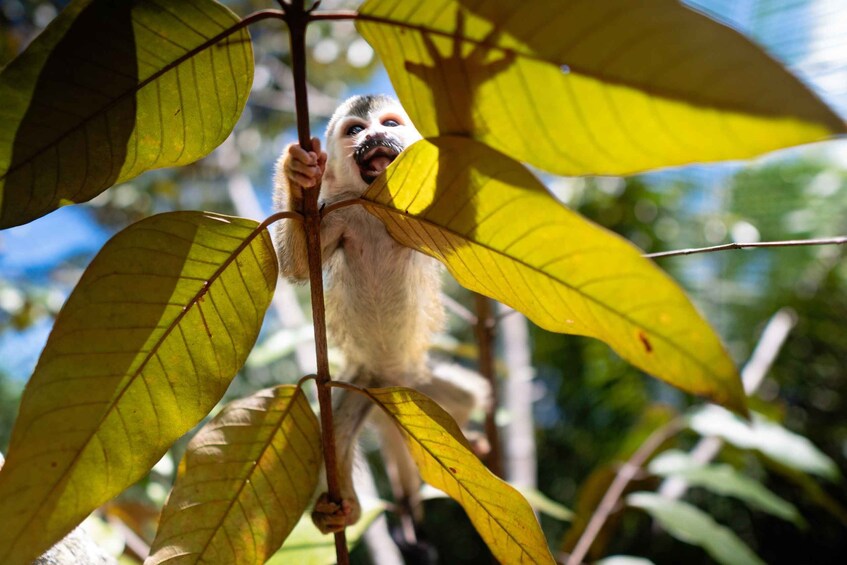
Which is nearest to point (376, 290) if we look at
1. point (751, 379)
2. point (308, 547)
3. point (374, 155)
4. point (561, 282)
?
point (374, 155)

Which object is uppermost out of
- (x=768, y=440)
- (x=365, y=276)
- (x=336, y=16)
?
(x=336, y=16)

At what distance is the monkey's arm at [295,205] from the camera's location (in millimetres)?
711

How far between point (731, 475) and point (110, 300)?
1.39 m

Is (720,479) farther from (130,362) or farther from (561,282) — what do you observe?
(130,362)

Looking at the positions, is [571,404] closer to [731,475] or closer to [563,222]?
[731,475]

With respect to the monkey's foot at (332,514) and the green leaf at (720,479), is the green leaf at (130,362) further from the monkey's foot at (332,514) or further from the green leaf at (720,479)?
the green leaf at (720,479)

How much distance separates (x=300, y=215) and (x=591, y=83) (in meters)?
0.34

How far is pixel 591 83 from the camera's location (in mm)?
443

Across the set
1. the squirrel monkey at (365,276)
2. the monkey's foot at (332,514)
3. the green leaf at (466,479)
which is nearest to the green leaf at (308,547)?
the monkey's foot at (332,514)

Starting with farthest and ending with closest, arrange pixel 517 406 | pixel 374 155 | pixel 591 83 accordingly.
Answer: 1. pixel 517 406
2. pixel 374 155
3. pixel 591 83

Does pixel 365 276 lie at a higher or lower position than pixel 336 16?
lower

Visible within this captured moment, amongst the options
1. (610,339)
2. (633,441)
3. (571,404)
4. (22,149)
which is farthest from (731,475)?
(571,404)

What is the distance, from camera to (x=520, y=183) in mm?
483

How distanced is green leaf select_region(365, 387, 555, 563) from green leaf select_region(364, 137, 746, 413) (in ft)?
0.51
